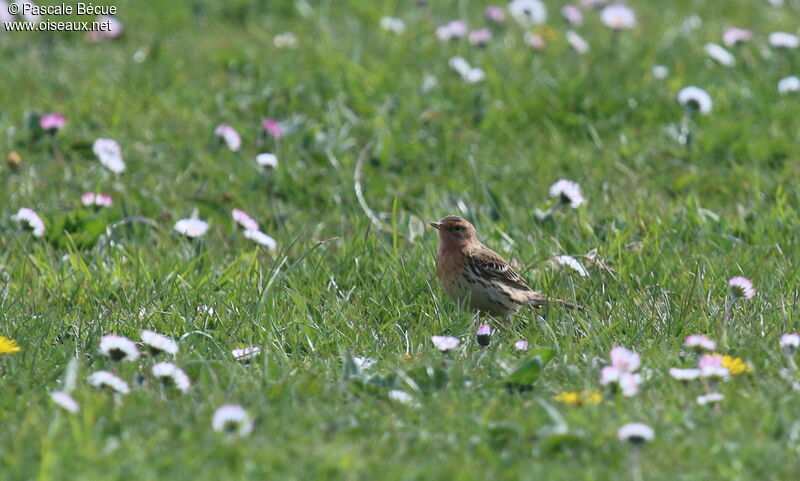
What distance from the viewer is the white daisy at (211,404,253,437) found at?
365 centimetres

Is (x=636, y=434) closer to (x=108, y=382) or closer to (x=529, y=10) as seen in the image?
(x=108, y=382)

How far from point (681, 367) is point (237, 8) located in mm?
6046

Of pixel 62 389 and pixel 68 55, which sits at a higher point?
pixel 62 389

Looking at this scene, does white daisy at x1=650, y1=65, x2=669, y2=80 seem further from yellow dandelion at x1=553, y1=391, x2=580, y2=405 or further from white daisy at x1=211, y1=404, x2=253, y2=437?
white daisy at x1=211, y1=404, x2=253, y2=437

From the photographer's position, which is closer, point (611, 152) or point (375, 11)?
point (611, 152)

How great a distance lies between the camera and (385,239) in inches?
247

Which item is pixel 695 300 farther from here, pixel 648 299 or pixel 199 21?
pixel 199 21

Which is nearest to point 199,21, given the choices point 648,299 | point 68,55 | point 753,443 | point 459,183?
point 68,55

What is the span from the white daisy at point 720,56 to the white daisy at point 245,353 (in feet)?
15.9

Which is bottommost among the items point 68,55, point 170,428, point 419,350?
point 68,55

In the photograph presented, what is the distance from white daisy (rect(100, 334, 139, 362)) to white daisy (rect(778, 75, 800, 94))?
5154mm

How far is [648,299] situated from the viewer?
514 centimetres

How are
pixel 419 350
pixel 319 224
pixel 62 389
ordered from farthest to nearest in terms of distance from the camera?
pixel 319 224
pixel 419 350
pixel 62 389

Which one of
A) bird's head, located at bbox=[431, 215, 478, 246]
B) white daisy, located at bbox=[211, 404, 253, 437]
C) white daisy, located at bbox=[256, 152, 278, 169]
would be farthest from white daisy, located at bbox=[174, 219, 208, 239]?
white daisy, located at bbox=[211, 404, 253, 437]
